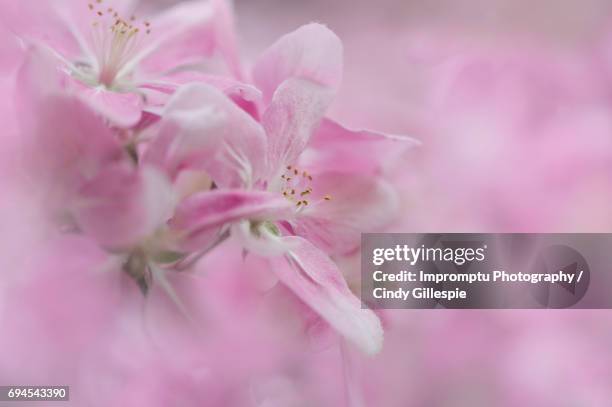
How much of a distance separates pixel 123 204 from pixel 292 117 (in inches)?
2.7

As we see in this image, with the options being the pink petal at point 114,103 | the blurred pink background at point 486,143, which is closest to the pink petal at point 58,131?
the pink petal at point 114,103

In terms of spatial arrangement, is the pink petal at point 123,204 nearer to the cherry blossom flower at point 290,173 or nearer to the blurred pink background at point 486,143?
the cherry blossom flower at point 290,173

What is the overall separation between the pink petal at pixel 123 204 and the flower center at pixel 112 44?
0.28ft

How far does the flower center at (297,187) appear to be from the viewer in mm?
267

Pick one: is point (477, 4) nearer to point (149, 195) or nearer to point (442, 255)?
point (442, 255)

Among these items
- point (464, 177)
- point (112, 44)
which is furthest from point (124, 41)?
point (464, 177)

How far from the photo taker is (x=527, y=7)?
55cm

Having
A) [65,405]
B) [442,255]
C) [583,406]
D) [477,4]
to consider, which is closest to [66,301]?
[65,405]

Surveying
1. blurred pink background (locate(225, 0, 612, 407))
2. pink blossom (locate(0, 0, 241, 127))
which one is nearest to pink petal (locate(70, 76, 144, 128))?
pink blossom (locate(0, 0, 241, 127))

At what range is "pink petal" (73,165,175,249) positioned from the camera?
202 mm

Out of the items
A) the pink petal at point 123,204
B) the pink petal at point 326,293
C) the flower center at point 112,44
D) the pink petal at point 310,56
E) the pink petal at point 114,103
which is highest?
the flower center at point 112,44

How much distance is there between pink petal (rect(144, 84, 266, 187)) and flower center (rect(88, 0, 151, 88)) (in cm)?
8

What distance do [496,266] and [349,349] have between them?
11 cm

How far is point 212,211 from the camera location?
21cm
